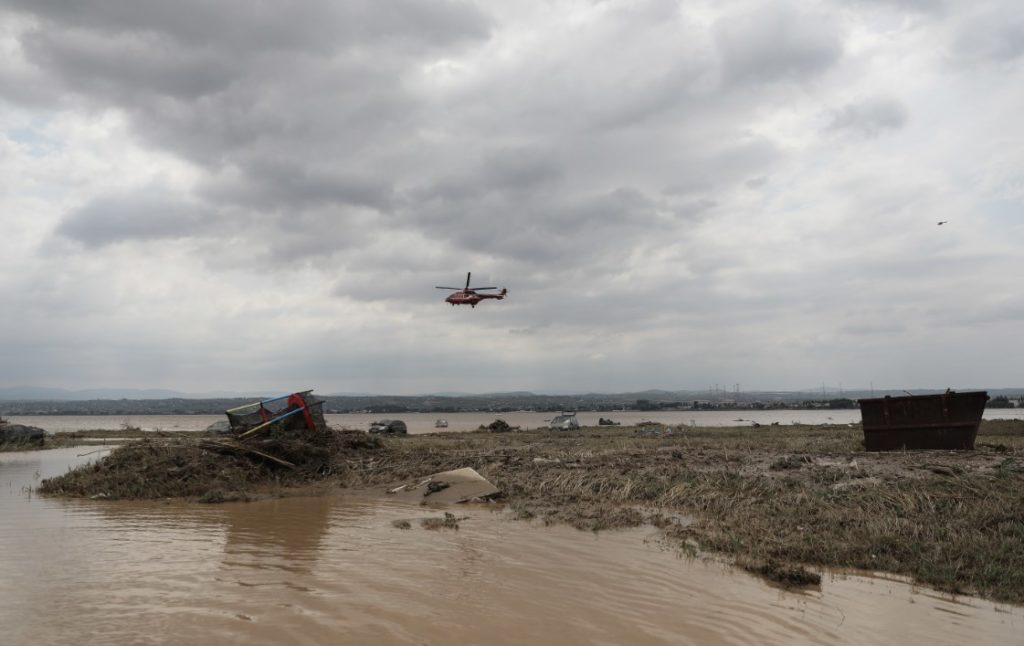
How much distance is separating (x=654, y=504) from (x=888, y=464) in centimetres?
698

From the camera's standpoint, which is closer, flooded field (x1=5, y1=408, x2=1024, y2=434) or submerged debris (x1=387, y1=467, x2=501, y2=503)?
submerged debris (x1=387, y1=467, x2=501, y2=503)

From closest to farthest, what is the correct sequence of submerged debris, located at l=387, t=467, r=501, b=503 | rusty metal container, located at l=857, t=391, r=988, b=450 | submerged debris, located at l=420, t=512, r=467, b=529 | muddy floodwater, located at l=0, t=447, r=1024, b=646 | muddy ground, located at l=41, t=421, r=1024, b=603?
muddy floodwater, located at l=0, t=447, r=1024, b=646
muddy ground, located at l=41, t=421, r=1024, b=603
submerged debris, located at l=420, t=512, r=467, b=529
submerged debris, located at l=387, t=467, r=501, b=503
rusty metal container, located at l=857, t=391, r=988, b=450

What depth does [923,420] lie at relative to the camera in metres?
19.3

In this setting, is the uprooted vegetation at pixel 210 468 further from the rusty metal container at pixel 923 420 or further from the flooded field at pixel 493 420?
the flooded field at pixel 493 420

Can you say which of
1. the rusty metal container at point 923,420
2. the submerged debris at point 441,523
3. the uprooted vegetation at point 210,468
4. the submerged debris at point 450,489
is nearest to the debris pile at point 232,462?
the uprooted vegetation at point 210,468

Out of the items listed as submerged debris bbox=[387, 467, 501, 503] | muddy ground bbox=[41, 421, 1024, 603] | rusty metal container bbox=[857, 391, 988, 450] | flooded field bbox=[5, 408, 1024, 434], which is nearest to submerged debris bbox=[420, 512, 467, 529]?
muddy ground bbox=[41, 421, 1024, 603]

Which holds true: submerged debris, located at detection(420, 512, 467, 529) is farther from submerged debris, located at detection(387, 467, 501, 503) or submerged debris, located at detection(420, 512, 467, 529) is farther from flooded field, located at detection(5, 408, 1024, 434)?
flooded field, located at detection(5, 408, 1024, 434)

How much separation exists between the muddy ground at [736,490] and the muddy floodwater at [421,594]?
0.85m

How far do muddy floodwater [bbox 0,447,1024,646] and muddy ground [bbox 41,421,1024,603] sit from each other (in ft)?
2.78

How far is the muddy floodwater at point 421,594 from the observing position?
19.8 ft

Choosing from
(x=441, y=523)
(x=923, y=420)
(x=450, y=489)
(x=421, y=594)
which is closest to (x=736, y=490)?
(x=441, y=523)

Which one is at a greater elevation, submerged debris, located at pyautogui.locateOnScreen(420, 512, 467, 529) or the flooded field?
submerged debris, located at pyautogui.locateOnScreen(420, 512, 467, 529)

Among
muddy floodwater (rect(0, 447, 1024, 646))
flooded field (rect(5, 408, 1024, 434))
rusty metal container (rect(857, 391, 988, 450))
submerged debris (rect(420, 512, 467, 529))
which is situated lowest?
flooded field (rect(5, 408, 1024, 434))

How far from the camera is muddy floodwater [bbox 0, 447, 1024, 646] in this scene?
19.8ft
